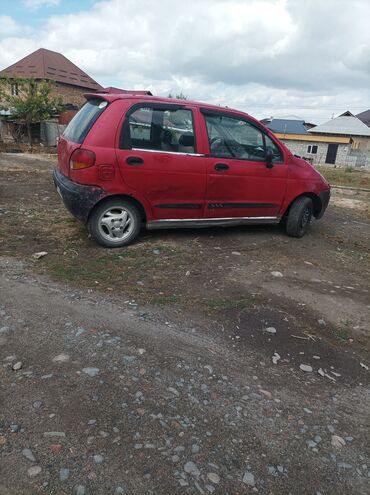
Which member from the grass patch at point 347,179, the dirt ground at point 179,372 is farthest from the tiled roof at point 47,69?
the dirt ground at point 179,372

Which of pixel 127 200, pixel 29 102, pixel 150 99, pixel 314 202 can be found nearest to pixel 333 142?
pixel 29 102

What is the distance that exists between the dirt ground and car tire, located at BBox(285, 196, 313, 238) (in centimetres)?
101

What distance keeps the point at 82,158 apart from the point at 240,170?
86.6 inches

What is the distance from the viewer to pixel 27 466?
1928mm

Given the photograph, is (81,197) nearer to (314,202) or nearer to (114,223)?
(114,223)

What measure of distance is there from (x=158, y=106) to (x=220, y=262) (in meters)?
2.16

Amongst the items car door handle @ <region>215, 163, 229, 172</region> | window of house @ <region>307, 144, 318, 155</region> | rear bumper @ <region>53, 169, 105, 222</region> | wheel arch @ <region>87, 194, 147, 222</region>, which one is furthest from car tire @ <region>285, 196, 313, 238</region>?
window of house @ <region>307, 144, 318, 155</region>

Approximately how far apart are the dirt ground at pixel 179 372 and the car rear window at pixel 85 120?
4.61 feet

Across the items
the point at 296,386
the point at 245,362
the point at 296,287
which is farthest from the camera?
the point at 296,287

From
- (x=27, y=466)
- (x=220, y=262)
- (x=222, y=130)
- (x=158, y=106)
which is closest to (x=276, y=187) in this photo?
(x=222, y=130)

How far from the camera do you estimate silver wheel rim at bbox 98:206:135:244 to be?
16.1ft

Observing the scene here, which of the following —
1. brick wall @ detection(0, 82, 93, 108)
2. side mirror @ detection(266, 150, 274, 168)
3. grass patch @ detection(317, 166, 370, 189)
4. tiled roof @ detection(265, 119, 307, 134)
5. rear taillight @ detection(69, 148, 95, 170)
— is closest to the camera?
rear taillight @ detection(69, 148, 95, 170)

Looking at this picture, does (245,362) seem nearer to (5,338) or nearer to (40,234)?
(5,338)

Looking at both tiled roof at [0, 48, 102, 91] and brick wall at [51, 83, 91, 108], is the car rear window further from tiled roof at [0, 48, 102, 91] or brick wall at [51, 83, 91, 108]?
brick wall at [51, 83, 91, 108]
